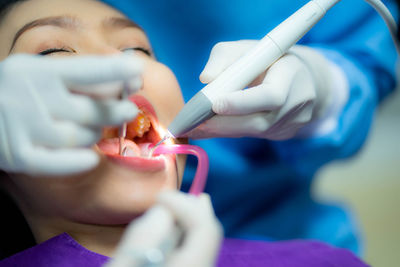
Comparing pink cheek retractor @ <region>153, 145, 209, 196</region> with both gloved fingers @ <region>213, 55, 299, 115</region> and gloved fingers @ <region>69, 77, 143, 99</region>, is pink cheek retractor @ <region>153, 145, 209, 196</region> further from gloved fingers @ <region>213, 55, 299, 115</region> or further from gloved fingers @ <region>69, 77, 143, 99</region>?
gloved fingers @ <region>69, 77, 143, 99</region>

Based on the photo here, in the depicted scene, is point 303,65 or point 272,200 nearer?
point 303,65

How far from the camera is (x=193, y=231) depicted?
0.52 m

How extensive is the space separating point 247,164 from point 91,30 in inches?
27.4

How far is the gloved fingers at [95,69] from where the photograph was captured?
1.68ft

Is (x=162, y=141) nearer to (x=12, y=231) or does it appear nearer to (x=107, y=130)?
(x=107, y=130)

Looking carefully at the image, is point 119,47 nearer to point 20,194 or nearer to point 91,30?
point 91,30

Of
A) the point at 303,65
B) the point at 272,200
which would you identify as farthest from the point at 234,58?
the point at 272,200

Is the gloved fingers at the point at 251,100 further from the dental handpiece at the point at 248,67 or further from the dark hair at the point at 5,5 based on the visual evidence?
the dark hair at the point at 5,5

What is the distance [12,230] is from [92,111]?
628 millimetres

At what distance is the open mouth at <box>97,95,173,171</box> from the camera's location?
757 mm

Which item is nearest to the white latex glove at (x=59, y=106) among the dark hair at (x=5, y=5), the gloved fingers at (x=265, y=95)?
the gloved fingers at (x=265, y=95)

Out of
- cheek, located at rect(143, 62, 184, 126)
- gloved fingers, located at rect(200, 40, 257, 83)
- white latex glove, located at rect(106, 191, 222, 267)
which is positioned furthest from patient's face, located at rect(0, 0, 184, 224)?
white latex glove, located at rect(106, 191, 222, 267)

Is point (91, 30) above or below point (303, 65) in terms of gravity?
above

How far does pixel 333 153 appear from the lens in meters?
1.30
